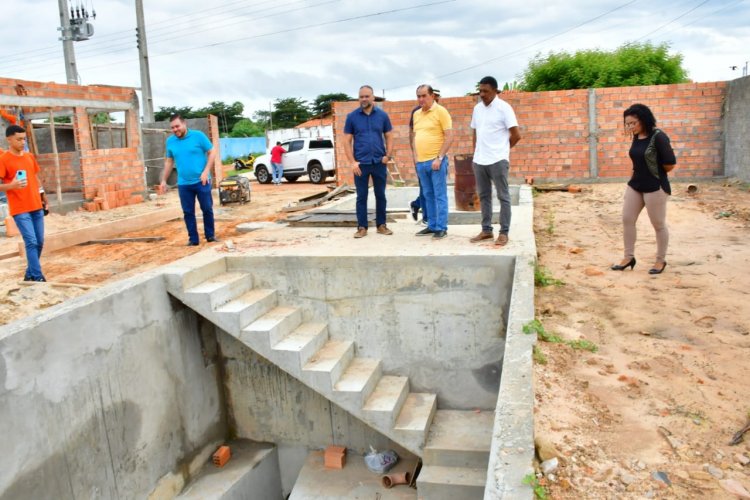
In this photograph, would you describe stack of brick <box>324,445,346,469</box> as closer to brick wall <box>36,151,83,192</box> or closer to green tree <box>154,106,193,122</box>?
brick wall <box>36,151,83,192</box>

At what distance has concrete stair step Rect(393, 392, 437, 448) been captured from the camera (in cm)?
600

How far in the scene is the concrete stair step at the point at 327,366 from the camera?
592cm

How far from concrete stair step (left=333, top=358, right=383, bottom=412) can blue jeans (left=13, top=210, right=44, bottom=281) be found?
3.41 meters

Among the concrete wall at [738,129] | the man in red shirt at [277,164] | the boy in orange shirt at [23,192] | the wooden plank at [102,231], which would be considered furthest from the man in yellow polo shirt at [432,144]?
the man in red shirt at [277,164]

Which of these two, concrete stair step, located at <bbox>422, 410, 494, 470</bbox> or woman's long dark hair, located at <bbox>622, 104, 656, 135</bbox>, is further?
concrete stair step, located at <bbox>422, 410, 494, 470</bbox>

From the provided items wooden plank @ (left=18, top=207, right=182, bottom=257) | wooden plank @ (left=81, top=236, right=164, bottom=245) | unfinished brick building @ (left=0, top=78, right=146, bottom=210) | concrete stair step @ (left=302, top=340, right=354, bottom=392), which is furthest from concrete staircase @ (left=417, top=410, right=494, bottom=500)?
unfinished brick building @ (left=0, top=78, right=146, bottom=210)

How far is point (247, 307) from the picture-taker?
20.0 ft

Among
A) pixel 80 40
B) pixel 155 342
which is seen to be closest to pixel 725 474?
pixel 155 342

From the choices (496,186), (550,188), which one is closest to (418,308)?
(496,186)

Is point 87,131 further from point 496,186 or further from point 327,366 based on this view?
point 496,186

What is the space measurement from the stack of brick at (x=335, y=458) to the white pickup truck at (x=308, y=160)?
13.5 metres

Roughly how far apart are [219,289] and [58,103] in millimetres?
9157

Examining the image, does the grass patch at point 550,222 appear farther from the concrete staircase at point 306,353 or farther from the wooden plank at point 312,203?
the wooden plank at point 312,203

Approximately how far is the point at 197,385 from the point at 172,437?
0.65m
